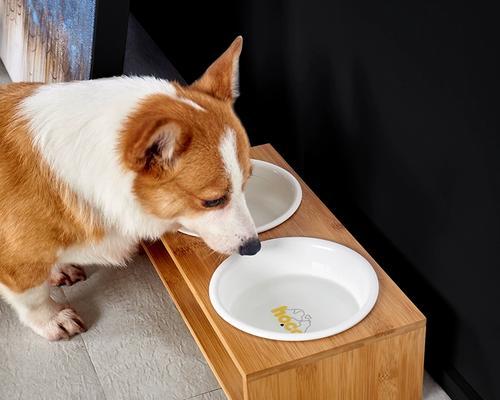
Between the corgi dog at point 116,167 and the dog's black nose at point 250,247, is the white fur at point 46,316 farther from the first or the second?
the dog's black nose at point 250,247

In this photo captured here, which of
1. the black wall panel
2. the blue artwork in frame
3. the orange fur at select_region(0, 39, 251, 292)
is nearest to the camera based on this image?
the black wall panel

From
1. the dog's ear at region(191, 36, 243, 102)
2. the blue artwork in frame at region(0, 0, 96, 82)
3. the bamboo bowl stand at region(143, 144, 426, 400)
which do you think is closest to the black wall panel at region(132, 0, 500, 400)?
the bamboo bowl stand at region(143, 144, 426, 400)

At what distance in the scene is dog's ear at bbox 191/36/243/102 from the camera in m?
2.06

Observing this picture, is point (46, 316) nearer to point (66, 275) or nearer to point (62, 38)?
point (66, 275)

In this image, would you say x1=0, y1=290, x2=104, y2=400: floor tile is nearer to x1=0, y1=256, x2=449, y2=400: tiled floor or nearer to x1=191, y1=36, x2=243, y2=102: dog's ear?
x1=0, y1=256, x2=449, y2=400: tiled floor

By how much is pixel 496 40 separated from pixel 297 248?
0.76 meters

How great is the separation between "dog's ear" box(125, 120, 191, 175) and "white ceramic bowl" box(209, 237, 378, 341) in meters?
0.33

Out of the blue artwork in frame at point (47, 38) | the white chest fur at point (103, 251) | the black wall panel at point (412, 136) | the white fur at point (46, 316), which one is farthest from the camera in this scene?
the blue artwork in frame at point (47, 38)

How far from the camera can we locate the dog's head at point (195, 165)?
1841mm

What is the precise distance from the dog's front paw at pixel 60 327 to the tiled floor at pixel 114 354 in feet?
0.07

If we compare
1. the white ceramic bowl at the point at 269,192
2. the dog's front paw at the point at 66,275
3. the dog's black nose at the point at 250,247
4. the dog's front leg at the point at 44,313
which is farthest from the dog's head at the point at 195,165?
the dog's front paw at the point at 66,275

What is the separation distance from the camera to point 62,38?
111 inches

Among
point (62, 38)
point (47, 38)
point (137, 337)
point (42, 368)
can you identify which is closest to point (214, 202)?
point (137, 337)

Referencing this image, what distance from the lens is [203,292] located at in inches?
79.8
